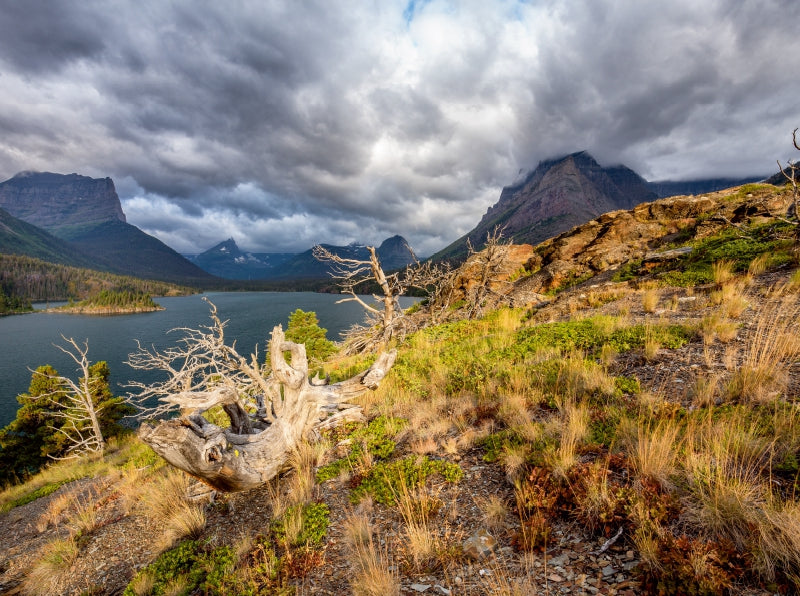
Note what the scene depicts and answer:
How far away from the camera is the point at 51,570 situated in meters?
5.19

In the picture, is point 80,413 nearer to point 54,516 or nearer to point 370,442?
point 54,516

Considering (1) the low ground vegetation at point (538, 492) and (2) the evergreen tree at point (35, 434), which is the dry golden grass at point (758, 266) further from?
(2) the evergreen tree at point (35, 434)

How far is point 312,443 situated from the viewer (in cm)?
642

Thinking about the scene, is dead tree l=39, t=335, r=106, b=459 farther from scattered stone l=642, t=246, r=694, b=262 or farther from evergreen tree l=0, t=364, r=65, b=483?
scattered stone l=642, t=246, r=694, b=262

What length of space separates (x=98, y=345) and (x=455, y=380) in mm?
92699

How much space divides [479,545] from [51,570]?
7055 millimetres

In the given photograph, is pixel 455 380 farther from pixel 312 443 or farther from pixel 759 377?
pixel 759 377

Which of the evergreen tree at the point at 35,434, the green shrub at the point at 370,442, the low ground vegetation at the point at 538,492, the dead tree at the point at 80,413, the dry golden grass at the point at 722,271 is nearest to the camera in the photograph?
the low ground vegetation at the point at 538,492

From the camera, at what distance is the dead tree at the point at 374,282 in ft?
44.4

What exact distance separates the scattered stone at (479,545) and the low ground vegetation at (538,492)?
0.02 m

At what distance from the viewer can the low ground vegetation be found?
2.56 meters

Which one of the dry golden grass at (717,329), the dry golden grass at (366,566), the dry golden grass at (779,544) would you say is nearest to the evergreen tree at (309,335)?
the dry golden grass at (717,329)

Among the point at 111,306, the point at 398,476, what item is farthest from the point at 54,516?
the point at 111,306

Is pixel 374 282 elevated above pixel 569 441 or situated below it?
above
